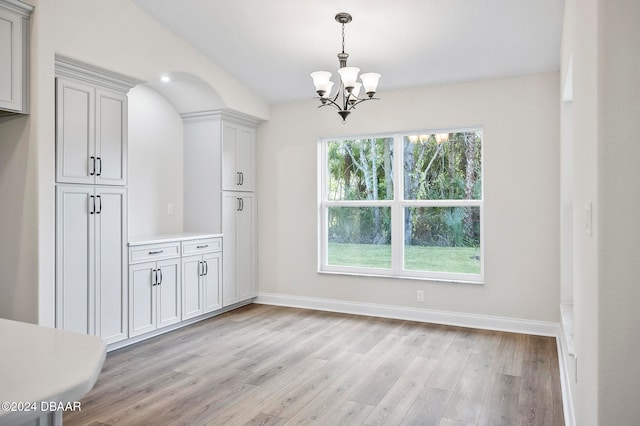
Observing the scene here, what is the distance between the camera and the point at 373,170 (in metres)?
5.14

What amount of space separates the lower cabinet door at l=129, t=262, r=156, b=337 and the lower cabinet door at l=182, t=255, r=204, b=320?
393 mm

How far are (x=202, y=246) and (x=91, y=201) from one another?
139 centimetres

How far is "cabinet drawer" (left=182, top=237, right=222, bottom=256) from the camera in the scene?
4.55 metres

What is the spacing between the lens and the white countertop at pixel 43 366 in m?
0.87

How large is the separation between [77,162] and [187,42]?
1.60 m

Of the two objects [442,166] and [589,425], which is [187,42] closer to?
[442,166]

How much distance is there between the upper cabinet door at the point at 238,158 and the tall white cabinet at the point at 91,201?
1364 millimetres

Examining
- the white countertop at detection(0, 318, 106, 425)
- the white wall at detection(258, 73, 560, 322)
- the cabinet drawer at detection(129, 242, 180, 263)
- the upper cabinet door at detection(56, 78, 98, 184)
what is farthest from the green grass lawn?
the white countertop at detection(0, 318, 106, 425)

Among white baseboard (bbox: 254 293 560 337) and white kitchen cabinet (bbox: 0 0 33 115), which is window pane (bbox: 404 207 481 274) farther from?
white kitchen cabinet (bbox: 0 0 33 115)

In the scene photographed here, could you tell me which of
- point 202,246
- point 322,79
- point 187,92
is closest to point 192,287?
point 202,246

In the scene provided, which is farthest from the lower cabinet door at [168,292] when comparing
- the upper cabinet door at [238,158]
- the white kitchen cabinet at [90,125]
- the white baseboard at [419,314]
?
the white baseboard at [419,314]

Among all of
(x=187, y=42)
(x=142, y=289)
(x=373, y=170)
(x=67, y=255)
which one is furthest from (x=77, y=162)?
(x=373, y=170)

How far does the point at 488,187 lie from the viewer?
4457 mm

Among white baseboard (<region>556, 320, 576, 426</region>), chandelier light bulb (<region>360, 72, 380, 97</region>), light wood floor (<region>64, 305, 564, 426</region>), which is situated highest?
chandelier light bulb (<region>360, 72, 380, 97</region>)
